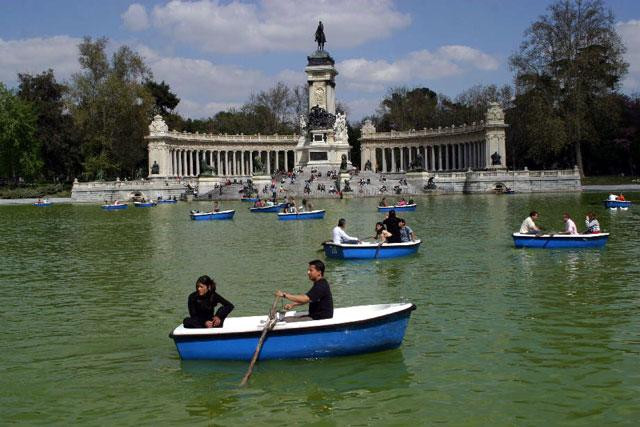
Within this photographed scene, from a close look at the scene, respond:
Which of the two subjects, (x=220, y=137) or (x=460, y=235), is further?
(x=220, y=137)

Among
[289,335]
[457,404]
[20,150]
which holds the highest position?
[20,150]

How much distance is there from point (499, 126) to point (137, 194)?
4242 cm

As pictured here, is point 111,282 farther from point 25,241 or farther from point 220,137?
point 220,137

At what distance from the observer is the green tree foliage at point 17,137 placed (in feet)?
273

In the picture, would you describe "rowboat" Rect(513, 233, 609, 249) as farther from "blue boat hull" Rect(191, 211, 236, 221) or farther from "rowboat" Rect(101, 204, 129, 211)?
"rowboat" Rect(101, 204, 129, 211)

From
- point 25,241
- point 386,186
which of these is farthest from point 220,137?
point 25,241

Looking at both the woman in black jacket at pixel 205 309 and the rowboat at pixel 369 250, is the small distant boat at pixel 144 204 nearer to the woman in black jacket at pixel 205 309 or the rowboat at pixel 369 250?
the rowboat at pixel 369 250

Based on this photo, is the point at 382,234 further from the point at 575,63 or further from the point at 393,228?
the point at 575,63

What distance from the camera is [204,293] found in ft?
38.4

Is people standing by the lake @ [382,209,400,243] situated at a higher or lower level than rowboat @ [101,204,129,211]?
lower

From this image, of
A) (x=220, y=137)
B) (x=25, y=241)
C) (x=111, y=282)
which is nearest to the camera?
(x=111, y=282)

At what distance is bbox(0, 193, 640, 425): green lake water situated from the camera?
9.54 metres

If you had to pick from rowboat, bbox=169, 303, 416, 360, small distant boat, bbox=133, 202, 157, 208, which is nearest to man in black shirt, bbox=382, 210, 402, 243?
rowboat, bbox=169, 303, 416, 360

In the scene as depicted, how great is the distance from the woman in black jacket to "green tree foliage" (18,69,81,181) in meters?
84.2
